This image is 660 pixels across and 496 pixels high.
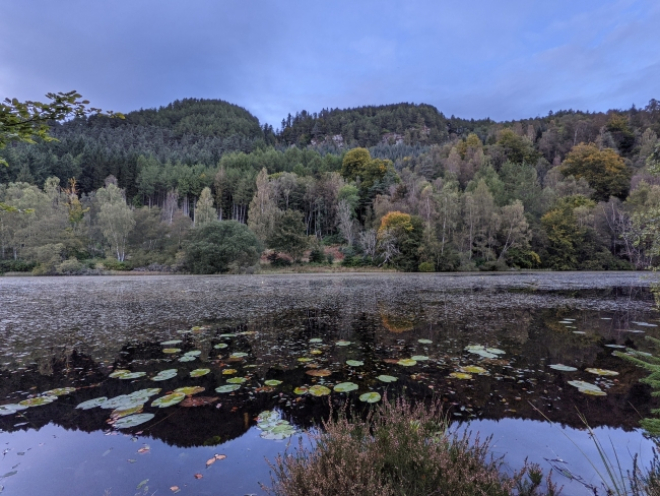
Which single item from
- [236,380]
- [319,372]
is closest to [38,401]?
[236,380]

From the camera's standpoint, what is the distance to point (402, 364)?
278 inches

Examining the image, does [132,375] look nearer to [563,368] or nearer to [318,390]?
[318,390]

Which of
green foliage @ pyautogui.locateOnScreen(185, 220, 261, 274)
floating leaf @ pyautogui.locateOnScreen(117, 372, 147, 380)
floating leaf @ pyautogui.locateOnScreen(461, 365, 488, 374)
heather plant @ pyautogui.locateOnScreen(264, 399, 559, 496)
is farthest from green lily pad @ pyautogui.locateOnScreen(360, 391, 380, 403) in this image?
green foliage @ pyautogui.locateOnScreen(185, 220, 261, 274)

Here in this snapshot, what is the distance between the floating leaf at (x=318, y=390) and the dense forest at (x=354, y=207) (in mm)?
7815

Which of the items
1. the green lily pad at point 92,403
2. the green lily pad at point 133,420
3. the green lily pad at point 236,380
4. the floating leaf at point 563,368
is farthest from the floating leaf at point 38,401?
the floating leaf at point 563,368

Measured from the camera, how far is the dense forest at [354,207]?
3797 cm

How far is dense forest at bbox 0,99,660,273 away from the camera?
3797cm

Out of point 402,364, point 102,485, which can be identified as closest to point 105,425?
point 102,485

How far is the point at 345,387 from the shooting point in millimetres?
5727

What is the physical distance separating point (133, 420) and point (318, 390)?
8.74 feet

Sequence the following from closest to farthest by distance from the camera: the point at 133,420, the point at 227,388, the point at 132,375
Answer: the point at 133,420, the point at 227,388, the point at 132,375

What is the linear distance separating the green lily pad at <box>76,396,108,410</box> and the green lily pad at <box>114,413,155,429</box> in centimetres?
80

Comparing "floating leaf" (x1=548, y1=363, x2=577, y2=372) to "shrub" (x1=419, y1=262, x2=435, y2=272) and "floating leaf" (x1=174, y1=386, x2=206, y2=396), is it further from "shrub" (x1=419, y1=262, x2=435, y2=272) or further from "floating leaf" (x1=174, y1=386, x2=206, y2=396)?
"shrub" (x1=419, y1=262, x2=435, y2=272)

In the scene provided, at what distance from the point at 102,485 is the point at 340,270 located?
3990 cm
